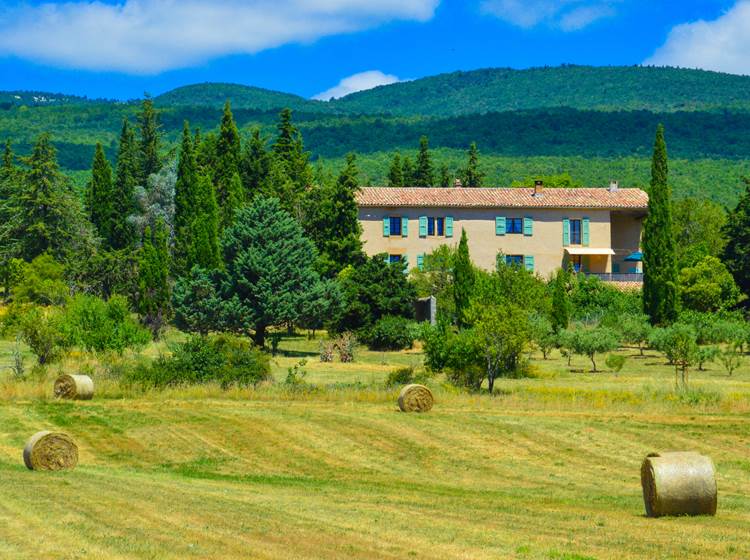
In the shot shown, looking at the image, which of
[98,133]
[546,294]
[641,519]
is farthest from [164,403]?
[98,133]

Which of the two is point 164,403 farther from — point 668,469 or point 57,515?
point 668,469

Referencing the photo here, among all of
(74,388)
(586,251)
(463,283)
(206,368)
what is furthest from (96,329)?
(586,251)

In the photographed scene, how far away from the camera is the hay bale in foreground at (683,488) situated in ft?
62.0

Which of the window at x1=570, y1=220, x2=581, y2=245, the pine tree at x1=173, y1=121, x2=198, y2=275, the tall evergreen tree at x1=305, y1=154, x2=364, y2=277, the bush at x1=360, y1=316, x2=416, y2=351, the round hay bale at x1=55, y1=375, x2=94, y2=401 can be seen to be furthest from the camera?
the window at x1=570, y1=220, x2=581, y2=245

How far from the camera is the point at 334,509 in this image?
19.8 metres

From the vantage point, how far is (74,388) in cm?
3550

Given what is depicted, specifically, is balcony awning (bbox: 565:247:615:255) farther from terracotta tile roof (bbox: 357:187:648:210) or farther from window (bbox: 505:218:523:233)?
window (bbox: 505:218:523:233)

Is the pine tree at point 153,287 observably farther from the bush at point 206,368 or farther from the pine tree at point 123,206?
the bush at point 206,368

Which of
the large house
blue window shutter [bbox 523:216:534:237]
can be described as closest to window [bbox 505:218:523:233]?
the large house

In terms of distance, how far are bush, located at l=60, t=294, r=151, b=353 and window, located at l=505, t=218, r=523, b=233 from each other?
3709 cm

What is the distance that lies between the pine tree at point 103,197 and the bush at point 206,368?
47.2 meters

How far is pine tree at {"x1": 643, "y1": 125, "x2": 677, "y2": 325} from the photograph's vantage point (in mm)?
61438

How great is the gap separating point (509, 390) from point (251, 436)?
37.1 ft

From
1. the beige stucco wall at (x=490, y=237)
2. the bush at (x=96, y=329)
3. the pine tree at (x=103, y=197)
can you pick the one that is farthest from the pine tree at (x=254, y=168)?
the bush at (x=96, y=329)
